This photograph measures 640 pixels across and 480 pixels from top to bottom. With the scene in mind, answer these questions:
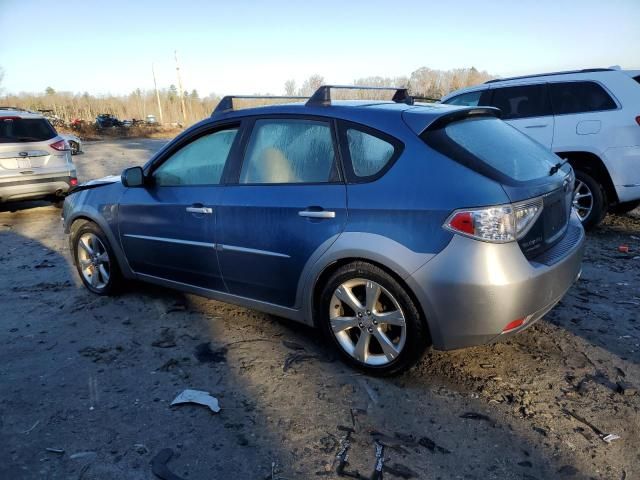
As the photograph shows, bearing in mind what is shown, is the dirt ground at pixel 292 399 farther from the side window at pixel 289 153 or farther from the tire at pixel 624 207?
the tire at pixel 624 207

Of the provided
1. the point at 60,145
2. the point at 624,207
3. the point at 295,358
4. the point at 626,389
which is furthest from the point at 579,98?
the point at 60,145

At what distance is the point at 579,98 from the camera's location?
612 centimetres

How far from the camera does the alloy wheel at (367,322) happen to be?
294 cm

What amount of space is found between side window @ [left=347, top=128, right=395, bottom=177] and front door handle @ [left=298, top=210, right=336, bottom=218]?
0.92ft

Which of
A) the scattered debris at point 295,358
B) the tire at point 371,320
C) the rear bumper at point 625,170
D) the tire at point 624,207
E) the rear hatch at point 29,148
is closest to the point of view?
the tire at point 371,320

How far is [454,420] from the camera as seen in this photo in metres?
2.70

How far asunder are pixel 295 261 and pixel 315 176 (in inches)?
21.7

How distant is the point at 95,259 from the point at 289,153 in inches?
96.4

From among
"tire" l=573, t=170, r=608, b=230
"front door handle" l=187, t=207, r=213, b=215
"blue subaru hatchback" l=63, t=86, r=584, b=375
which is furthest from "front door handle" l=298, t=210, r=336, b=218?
"tire" l=573, t=170, r=608, b=230

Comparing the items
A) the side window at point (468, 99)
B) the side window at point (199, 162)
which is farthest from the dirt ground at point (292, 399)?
the side window at point (468, 99)

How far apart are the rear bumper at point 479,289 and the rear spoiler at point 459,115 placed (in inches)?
29.4

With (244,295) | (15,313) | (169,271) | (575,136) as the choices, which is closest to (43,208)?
(15,313)

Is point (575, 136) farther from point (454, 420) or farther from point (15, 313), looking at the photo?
point (15, 313)

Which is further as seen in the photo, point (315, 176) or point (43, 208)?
point (43, 208)
